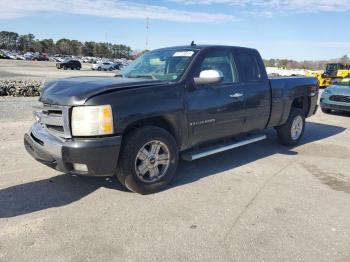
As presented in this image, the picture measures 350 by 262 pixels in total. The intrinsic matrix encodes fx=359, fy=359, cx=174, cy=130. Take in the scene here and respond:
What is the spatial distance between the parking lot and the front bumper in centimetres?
46

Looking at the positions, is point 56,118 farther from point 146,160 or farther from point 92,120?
point 146,160

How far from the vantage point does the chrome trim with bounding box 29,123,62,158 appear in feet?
13.1

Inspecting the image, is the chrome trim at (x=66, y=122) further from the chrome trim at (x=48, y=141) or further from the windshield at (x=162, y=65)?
the windshield at (x=162, y=65)

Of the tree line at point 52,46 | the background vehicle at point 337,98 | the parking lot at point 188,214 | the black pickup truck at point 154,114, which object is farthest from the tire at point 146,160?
the tree line at point 52,46

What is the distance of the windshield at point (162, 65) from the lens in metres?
4.99

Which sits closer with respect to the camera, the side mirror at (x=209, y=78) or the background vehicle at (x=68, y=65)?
the side mirror at (x=209, y=78)

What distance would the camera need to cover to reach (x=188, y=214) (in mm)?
4008

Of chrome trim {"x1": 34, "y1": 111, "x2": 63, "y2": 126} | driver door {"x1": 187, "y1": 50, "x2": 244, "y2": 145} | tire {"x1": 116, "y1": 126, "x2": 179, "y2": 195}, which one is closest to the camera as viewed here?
chrome trim {"x1": 34, "y1": 111, "x2": 63, "y2": 126}

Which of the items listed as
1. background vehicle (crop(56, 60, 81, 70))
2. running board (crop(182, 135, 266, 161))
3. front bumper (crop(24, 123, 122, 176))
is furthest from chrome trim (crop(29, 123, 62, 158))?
background vehicle (crop(56, 60, 81, 70))

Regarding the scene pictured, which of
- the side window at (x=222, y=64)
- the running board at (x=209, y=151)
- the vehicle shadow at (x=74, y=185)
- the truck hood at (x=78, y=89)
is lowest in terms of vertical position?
the vehicle shadow at (x=74, y=185)

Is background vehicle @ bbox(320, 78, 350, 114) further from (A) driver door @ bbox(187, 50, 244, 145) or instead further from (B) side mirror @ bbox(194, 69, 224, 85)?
(B) side mirror @ bbox(194, 69, 224, 85)

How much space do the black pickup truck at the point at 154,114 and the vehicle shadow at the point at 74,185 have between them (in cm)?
38

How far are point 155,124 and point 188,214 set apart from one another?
1249 millimetres

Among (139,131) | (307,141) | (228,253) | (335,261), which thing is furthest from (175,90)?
(307,141)
